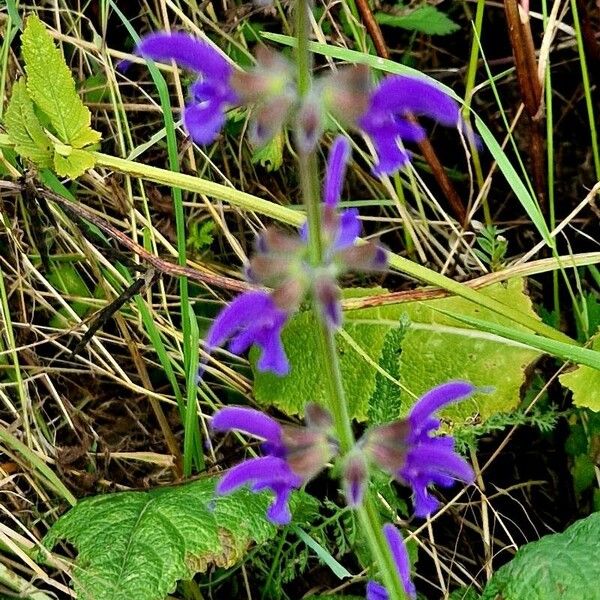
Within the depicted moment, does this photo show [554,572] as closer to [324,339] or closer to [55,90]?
[324,339]

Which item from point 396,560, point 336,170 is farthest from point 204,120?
point 396,560

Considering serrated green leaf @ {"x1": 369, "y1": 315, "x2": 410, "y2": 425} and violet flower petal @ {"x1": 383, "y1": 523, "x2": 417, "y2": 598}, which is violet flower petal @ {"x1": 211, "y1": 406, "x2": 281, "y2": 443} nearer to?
violet flower petal @ {"x1": 383, "y1": 523, "x2": 417, "y2": 598}

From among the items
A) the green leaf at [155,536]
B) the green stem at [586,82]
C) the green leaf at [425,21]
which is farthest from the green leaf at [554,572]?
the green leaf at [425,21]

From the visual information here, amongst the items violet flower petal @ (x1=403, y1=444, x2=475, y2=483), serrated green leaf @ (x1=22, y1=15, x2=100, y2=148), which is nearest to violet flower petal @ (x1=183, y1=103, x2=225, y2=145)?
violet flower petal @ (x1=403, y1=444, x2=475, y2=483)

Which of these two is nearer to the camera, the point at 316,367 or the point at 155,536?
the point at 155,536

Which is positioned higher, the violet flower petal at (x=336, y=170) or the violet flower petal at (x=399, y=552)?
Answer: the violet flower petal at (x=336, y=170)

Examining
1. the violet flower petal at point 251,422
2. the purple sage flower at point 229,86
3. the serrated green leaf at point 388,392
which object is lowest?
the serrated green leaf at point 388,392

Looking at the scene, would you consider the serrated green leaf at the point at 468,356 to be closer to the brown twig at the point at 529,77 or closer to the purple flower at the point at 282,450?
the brown twig at the point at 529,77
